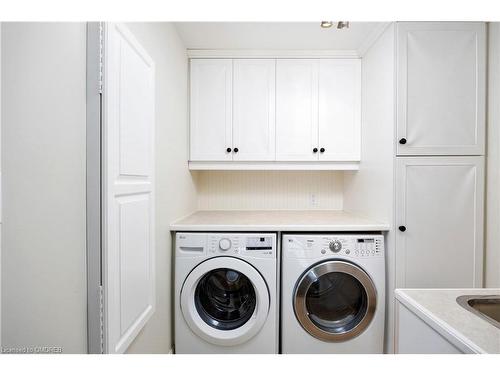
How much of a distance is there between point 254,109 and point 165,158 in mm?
899

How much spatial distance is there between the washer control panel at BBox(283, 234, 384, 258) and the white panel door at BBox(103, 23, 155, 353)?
0.89 m

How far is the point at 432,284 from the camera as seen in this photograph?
1.62 m

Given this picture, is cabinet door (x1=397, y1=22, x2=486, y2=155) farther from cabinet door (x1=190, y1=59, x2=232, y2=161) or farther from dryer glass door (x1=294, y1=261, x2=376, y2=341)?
cabinet door (x1=190, y1=59, x2=232, y2=161)

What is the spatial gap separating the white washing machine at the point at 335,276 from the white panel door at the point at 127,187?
0.85 meters

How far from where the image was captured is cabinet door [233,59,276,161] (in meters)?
2.09

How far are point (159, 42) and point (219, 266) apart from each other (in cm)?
136

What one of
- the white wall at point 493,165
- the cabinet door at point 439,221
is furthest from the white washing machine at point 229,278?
the white wall at point 493,165

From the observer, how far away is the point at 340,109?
2.10m

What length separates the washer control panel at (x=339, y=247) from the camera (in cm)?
166

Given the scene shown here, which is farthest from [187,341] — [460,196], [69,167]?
[460,196]

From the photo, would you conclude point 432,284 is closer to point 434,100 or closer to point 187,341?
point 434,100

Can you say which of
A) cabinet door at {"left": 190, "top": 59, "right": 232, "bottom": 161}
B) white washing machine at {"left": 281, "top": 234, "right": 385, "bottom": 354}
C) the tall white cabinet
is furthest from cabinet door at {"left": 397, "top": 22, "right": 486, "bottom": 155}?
cabinet door at {"left": 190, "top": 59, "right": 232, "bottom": 161}

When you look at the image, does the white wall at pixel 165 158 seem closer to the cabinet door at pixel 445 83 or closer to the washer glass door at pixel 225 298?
the washer glass door at pixel 225 298
